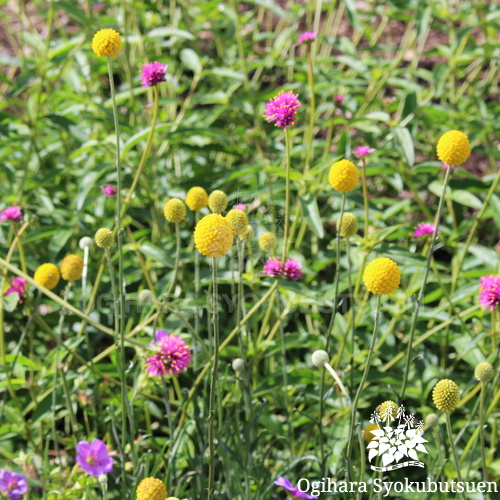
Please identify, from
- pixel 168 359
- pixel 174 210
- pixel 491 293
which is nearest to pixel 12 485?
pixel 168 359

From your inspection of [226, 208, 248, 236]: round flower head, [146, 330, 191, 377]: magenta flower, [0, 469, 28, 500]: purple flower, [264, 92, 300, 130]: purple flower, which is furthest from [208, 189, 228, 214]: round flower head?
[0, 469, 28, 500]: purple flower

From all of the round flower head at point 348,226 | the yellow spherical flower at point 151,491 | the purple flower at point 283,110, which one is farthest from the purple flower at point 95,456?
the purple flower at point 283,110

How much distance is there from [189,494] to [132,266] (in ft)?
3.03

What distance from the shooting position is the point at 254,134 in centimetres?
259

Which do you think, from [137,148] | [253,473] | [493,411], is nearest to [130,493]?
[253,473]

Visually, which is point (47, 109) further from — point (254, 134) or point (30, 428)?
point (30, 428)

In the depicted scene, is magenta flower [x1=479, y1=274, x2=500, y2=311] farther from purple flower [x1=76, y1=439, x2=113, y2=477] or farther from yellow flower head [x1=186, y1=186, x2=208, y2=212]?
purple flower [x1=76, y1=439, x2=113, y2=477]

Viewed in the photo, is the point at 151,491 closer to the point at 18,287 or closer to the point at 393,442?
the point at 393,442

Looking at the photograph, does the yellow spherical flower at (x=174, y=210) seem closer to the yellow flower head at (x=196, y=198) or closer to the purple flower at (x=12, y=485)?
the yellow flower head at (x=196, y=198)

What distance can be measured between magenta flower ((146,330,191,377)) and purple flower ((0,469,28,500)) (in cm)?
47

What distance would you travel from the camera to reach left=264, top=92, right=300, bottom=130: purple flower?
5.23 feet

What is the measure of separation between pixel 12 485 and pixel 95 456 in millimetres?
246

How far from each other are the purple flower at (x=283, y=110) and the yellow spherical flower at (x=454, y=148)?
0.38 m

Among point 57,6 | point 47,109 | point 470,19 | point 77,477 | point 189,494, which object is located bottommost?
point 189,494
